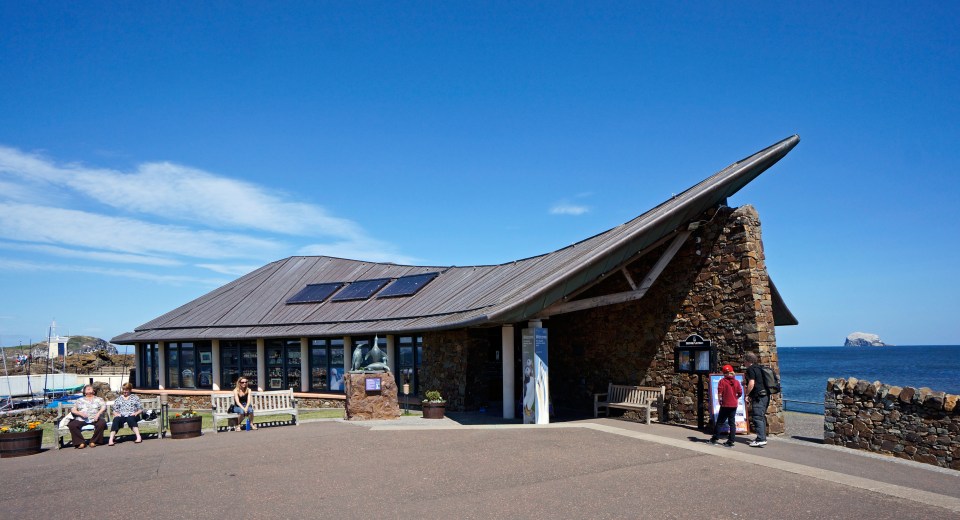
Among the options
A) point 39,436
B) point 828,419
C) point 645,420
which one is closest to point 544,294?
point 645,420

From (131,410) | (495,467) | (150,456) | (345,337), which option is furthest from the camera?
(345,337)

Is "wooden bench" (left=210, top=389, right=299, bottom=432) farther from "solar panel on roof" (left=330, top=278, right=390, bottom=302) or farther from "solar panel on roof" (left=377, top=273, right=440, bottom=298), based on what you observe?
"solar panel on roof" (left=330, top=278, right=390, bottom=302)

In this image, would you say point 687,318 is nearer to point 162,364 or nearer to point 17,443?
point 17,443

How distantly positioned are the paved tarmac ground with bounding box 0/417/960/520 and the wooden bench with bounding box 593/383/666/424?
6.45ft

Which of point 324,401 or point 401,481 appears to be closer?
point 401,481

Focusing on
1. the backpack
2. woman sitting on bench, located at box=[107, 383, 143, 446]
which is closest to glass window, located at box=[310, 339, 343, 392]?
woman sitting on bench, located at box=[107, 383, 143, 446]

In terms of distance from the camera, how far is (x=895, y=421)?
36.1ft

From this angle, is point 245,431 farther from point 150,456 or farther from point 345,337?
point 345,337

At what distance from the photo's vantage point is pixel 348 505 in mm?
7426

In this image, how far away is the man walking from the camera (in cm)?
1123

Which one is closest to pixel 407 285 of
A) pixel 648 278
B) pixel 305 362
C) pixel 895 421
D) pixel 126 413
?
pixel 305 362

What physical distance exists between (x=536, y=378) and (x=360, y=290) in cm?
1094

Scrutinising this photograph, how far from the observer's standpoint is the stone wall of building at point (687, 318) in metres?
12.9

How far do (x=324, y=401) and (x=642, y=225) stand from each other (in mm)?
11891
